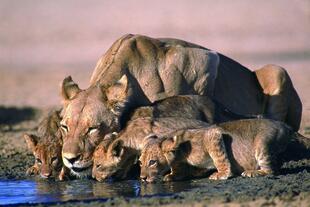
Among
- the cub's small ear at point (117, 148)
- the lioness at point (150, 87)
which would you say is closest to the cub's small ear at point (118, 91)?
the lioness at point (150, 87)

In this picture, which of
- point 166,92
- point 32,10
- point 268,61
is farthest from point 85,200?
→ point 32,10

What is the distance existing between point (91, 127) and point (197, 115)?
4.14ft

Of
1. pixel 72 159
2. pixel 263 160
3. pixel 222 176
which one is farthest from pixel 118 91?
pixel 263 160

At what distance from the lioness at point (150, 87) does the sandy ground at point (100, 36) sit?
5.36 feet

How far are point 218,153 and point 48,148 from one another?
5.73 ft

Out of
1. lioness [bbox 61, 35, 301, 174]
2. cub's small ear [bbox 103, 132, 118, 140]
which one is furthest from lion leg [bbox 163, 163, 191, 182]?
lioness [bbox 61, 35, 301, 174]

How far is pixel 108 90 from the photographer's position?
12391mm

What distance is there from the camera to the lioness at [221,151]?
11492 mm

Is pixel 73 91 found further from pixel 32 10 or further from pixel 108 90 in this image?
pixel 32 10

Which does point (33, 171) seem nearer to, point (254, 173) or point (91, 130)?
point (91, 130)

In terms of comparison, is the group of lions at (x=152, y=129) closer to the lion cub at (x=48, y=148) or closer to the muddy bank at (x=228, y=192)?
the lion cub at (x=48, y=148)

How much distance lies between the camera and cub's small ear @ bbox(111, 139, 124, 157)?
11.6 meters

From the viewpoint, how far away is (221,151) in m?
11.5

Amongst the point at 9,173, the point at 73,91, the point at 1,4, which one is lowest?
the point at 1,4
